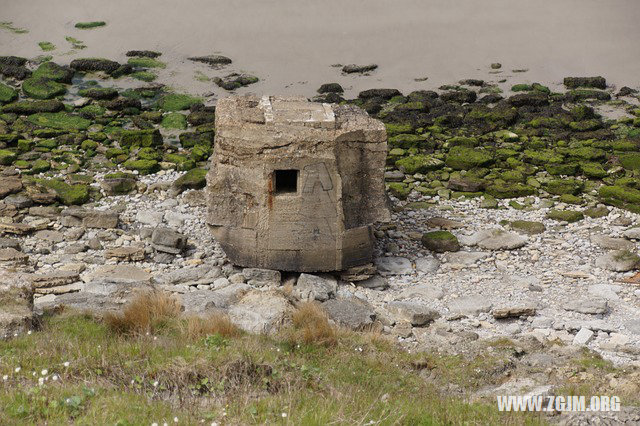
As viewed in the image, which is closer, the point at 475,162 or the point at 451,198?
the point at 451,198

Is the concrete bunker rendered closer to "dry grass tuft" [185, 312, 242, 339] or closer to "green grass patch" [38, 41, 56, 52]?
"dry grass tuft" [185, 312, 242, 339]

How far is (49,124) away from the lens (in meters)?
18.2

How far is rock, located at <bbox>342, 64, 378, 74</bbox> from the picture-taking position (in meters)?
22.5

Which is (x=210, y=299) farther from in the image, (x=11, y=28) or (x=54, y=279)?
(x=11, y=28)

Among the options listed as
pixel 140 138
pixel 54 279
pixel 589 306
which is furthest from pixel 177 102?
pixel 589 306

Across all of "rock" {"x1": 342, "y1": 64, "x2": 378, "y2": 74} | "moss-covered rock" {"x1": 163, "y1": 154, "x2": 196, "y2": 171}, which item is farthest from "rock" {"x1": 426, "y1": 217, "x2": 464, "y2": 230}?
"rock" {"x1": 342, "y1": 64, "x2": 378, "y2": 74}

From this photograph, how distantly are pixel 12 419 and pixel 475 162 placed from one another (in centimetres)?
1205

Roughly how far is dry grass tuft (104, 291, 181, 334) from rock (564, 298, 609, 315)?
16.3 feet

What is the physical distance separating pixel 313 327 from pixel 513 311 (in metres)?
2.85

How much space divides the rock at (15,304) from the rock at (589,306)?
651 cm

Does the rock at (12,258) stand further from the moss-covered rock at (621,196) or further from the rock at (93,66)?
the rock at (93,66)

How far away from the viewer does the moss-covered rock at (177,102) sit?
19.7 metres

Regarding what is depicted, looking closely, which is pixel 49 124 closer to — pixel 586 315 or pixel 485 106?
pixel 485 106

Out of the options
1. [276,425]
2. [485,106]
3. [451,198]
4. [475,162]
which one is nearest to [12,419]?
[276,425]
